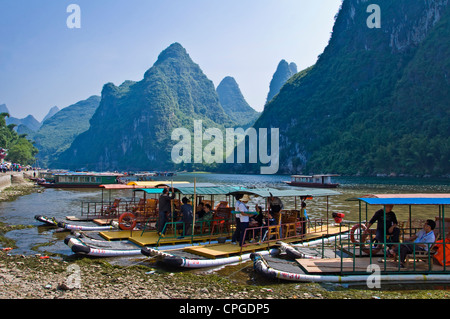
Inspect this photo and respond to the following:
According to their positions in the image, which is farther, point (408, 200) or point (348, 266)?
point (348, 266)

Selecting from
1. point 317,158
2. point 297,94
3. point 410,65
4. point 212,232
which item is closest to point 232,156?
point 297,94

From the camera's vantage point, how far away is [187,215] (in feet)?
51.2

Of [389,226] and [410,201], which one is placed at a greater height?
[410,201]

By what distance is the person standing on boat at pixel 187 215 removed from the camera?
15.5 metres

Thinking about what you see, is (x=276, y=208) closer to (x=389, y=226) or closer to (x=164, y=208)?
(x=389, y=226)

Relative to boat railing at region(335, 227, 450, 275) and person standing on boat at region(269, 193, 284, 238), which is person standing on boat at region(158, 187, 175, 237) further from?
boat railing at region(335, 227, 450, 275)

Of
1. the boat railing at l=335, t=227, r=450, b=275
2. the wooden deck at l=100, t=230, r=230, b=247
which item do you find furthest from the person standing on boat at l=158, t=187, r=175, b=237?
the boat railing at l=335, t=227, r=450, b=275

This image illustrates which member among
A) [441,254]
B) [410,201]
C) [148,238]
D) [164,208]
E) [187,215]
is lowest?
[148,238]

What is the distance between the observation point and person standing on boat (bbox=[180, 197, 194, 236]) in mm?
15494

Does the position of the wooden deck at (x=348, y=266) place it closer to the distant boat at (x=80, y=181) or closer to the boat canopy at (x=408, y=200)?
the boat canopy at (x=408, y=200)

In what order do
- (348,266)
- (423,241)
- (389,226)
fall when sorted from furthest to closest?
(389,226)
(348,266)
(423,241)

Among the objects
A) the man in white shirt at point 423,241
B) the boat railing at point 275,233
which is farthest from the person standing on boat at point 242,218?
the man in white shirt at point 423,241

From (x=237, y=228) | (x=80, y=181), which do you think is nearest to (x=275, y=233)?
(x=237, y=228)

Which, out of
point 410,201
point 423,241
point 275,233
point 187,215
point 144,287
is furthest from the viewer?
point 187,215
